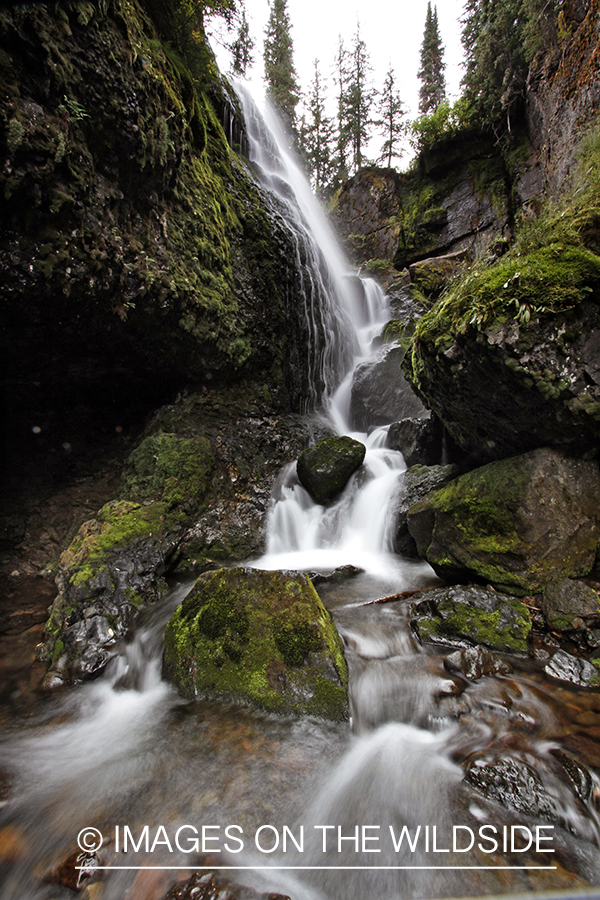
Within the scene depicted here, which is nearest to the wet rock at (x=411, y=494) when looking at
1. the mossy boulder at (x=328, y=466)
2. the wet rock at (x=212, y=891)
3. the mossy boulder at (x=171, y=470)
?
the mossy boulder at (x=328, y=466)

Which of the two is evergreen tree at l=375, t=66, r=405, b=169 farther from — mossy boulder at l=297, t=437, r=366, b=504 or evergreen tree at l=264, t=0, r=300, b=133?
mossy boulder at l=297, t=437, r=366, b=504

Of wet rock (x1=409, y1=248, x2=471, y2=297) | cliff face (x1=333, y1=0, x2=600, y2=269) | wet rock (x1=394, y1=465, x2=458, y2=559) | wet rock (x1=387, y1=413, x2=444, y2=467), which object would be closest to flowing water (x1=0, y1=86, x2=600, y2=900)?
wet rock (x1=394, y1=465, x2=458, y2=559)

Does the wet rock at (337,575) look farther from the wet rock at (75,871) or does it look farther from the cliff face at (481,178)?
the cliff face at (481,178)

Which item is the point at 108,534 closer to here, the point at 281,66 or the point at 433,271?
the point at 433,271

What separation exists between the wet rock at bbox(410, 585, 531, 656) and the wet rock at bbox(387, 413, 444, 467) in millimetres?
3741

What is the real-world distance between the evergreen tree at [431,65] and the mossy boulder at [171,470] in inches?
1187

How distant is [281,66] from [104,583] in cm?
3452

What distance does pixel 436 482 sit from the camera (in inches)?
264

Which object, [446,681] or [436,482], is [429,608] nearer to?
[446,681]

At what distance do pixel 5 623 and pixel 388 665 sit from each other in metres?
4.91

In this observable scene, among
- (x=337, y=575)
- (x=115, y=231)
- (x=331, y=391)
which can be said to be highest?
(x=115, y=231)

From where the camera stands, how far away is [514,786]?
2438 millimetres

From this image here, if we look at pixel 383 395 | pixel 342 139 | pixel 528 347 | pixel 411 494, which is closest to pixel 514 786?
pixel 528 347

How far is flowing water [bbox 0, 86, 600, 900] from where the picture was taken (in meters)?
2.12
